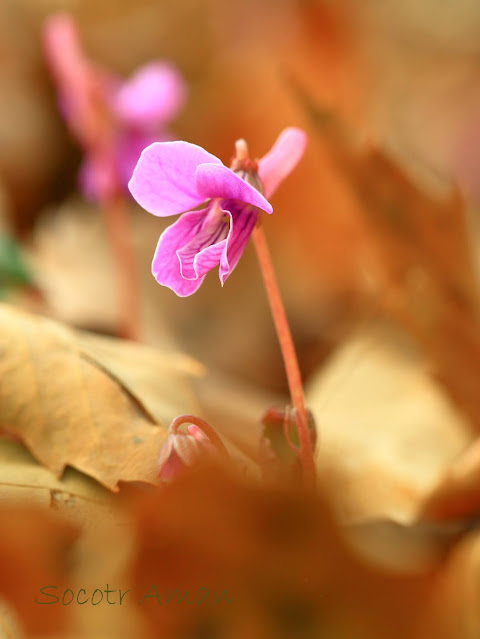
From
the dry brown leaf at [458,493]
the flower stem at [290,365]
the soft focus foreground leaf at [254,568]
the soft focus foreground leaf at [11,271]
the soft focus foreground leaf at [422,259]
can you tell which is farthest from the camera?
the soft focus foreground leaf at [11,271]

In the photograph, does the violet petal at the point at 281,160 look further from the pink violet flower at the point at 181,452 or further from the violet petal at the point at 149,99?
the violet petal at the point at 149,99

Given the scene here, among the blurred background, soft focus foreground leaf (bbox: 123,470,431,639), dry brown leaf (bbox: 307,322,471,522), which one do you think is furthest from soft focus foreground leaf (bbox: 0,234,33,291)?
soft focus foreground leaf (bbox: 123,470,431,639)

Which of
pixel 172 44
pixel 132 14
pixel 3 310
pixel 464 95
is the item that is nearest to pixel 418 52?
pixel 464 95

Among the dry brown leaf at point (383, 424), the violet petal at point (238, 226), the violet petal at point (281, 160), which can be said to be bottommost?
the dry brown leaf at point (383, 424)

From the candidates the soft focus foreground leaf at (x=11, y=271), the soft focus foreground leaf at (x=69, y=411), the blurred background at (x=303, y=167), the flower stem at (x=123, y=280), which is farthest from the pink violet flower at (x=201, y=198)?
the flower stem at (x=123, y=280)

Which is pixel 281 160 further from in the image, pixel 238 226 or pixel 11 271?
pixel 11 271

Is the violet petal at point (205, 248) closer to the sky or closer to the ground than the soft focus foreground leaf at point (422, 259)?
closer to the sky

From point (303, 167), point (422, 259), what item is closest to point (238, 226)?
point (422, 259)
